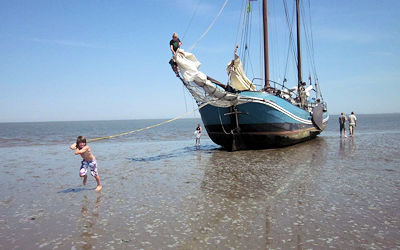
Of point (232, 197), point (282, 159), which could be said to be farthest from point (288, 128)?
point (232, 197)

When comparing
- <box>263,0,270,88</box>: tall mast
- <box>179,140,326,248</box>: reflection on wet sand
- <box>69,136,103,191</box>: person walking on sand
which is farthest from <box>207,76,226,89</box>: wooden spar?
<box>69,136,103,191</box>: person walking on sand

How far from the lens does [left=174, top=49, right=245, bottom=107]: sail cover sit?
12.7 meters

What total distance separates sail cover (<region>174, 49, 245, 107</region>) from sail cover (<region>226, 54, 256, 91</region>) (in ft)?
3.72

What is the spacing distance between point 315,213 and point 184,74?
8.66 metres

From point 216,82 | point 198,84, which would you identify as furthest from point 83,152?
point 216,82

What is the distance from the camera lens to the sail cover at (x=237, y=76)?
16.2 metres

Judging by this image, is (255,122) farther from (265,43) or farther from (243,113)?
(265,43)

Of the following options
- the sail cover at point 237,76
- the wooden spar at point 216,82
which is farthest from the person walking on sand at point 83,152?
the sail cover at point 237,76

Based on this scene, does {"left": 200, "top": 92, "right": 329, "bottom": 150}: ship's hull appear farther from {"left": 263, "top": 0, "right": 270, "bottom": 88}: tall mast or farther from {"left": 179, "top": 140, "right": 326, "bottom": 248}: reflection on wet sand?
{"left": 179, "top": 140, "right": 326, "bottom": 248}: reflection on wet sand

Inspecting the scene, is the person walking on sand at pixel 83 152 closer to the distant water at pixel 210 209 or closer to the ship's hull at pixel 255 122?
the distant water at pixel 210 209

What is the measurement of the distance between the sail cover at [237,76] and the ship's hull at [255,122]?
816mm

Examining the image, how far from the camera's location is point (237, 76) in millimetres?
16234

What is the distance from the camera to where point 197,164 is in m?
12.9

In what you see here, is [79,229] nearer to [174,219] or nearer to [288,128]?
[174,219]
